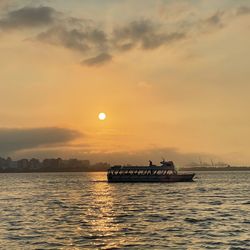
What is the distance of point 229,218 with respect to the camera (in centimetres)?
5444

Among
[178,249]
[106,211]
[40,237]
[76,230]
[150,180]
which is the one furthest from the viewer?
[150,180]

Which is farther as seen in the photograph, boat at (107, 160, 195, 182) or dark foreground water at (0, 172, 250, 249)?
boat at (107, 160, 195, 182)

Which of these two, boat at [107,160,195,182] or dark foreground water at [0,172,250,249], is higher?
boat at [107,160,195,182]

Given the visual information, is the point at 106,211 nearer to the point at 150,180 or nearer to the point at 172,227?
the point at 172,227

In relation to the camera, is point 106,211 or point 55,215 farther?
point 106,211

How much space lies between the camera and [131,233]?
140ft

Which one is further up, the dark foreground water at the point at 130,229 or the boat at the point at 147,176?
the boat at the point at 147,176

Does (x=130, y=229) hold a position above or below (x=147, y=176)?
below

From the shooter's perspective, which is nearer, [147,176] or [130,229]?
[130,229]

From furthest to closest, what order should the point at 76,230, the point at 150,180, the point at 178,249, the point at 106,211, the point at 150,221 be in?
the point at 150,180
the point at 106,211
the point at 150,221
the point at 76,230
the point at 178,249

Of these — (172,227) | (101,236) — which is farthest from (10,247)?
(172,227)

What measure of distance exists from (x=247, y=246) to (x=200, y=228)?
10.1 metres

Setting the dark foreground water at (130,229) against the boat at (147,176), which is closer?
the dark foreground water at (130,229)

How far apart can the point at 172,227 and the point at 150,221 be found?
5544 mm
